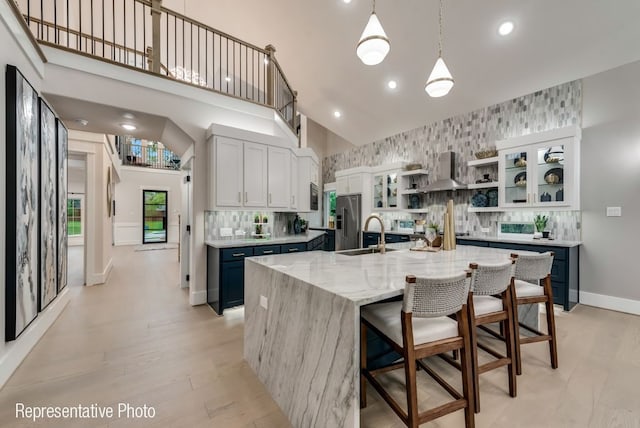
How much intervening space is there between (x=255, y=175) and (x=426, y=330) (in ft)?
11.1

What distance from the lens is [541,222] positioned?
14.1ft

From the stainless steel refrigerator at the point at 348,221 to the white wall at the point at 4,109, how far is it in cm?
566

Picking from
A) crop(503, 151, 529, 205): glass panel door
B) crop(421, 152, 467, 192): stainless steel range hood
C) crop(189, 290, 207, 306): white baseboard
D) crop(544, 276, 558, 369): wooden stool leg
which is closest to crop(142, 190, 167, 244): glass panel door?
crop(189, 290, 207, 306): white baseboard

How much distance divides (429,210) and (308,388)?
4972 millimetres

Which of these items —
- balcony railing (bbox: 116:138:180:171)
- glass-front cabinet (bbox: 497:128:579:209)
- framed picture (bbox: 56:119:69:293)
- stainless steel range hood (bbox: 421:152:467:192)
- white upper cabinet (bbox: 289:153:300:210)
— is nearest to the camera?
framed picture (bbox: 56:119:69:293)

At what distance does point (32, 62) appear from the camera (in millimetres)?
2703

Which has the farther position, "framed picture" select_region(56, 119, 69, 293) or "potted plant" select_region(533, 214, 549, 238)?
"potted plant" select_region(533, 214, 549, 238)

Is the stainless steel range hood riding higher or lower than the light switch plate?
higher

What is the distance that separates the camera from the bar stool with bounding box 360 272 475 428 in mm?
1432

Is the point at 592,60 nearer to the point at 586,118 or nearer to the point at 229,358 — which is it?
the point at 586,118

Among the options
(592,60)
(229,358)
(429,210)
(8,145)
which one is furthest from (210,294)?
(592,60)

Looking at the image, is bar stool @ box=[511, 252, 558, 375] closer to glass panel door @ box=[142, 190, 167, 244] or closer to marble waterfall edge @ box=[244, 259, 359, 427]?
marble waterfall edge @ box=[244, 259, 359, 427]

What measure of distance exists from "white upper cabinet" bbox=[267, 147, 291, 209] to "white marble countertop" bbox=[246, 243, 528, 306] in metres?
2.18

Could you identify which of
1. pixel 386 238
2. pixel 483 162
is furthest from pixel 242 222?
pixel 483 162
